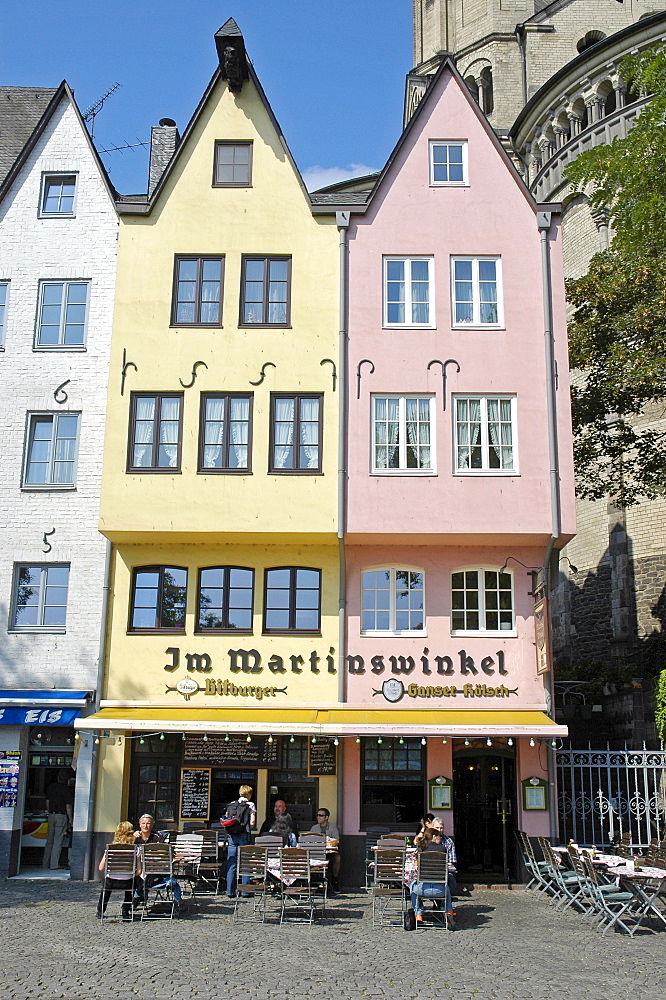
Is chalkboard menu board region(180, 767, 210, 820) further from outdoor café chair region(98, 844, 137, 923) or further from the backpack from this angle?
outdoor café chair region(98, 844, 137, 923)

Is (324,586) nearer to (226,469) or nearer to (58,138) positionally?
(226,469)

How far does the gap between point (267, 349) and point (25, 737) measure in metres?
9.47

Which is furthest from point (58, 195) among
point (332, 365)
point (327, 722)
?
point (327, 722)

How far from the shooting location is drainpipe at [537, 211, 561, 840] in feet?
67.1

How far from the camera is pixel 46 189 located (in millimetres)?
24266

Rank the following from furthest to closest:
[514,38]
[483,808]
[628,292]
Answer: [514,38] < [628,292] < [483,808]

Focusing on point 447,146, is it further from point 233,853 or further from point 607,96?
point 607,96

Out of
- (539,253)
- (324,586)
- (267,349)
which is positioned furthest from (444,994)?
(539,253)

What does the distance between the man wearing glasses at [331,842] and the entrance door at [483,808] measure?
2977 millimetres

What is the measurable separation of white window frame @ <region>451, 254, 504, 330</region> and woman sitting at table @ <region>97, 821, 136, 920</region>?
12.1m

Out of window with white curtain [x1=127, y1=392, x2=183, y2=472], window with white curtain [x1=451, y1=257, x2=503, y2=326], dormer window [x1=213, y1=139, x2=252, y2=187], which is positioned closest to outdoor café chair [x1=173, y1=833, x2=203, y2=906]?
window with white curtain [x1=127, y1=392, x2=183, y2=472]

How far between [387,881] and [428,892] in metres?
1.32

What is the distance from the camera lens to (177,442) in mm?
21562

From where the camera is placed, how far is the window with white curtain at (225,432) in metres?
21.4
